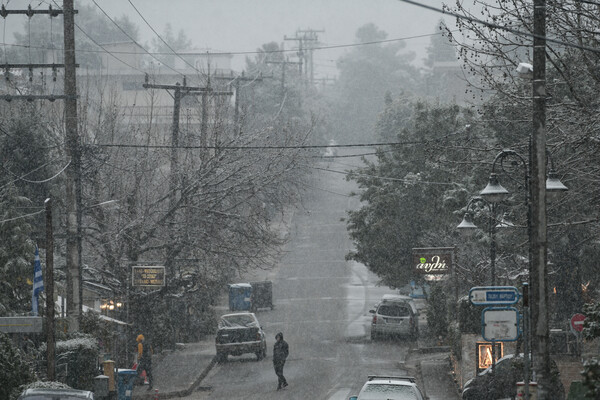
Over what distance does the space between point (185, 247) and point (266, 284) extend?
20441 millimetres

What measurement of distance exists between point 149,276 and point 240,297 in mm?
22376

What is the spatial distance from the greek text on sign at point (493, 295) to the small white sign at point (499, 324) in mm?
692

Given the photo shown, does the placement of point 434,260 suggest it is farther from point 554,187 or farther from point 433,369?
point 554,187

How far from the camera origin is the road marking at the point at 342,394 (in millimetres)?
25453

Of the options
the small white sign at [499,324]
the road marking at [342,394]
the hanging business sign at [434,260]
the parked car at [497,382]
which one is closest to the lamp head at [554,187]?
the small white sign at [499,324]

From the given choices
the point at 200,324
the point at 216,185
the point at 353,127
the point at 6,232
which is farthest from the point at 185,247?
the point at 353,127

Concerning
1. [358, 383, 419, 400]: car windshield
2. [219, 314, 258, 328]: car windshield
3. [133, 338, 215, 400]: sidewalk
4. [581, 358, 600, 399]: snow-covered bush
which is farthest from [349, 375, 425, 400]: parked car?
[219, 314, 258, 328]: car windshield

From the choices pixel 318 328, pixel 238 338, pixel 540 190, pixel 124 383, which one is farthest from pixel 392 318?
pixel 540 190

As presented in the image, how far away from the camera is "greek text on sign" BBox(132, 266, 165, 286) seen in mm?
28453

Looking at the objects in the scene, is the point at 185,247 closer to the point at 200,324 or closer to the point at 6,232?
the point at 6,232

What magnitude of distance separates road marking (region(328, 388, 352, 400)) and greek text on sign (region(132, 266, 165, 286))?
6.14 meters

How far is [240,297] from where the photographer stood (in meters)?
50.7

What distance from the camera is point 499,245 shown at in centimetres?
3294

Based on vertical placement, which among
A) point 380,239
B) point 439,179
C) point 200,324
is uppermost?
point 439,179
